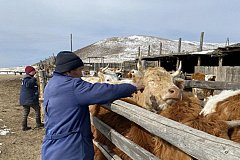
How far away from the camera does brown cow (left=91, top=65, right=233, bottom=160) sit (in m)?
2.78

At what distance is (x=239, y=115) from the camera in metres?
3.59

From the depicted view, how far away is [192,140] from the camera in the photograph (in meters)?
2.02

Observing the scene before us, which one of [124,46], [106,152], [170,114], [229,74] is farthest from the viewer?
[124,46]

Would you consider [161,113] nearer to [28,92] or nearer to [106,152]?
[106,152]

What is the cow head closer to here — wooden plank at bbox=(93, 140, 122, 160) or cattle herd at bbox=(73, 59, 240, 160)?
cattle herd at bbox=(73, 59, 240, 160)

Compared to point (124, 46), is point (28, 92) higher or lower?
lower

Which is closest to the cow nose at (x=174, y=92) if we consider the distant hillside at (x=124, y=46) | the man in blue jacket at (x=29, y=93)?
the man in blue jacket at (x=29, y=93)

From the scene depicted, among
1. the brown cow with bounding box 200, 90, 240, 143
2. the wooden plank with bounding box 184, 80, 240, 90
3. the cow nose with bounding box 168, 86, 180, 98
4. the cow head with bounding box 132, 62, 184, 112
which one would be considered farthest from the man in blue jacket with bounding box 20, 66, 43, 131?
the brown cow with bounding box 200, 90, 240, 143

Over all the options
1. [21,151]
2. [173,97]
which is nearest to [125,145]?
[173,97]

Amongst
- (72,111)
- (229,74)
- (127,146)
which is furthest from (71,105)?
(229,74)

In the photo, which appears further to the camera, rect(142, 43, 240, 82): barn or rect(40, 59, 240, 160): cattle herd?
rect(142, 43, 240, 82): barn

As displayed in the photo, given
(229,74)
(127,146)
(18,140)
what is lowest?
(18,140)

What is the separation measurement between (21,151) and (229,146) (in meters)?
6.83

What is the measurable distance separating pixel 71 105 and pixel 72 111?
6 centimetres
